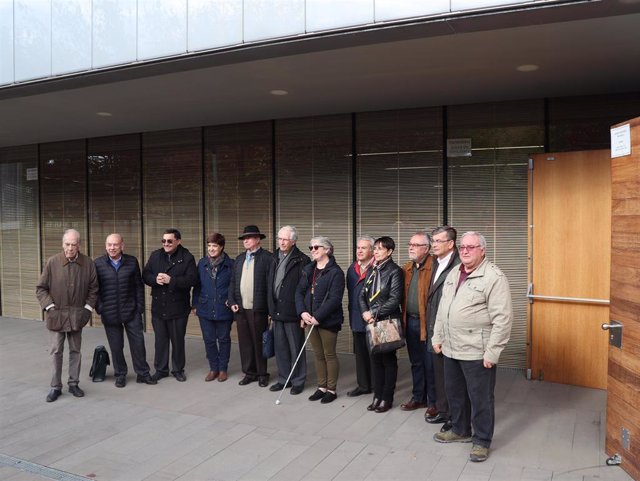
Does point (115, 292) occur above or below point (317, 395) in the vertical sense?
above

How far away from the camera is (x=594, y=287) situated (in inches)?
229

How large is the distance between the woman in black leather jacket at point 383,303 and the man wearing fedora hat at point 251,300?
52.1 inches

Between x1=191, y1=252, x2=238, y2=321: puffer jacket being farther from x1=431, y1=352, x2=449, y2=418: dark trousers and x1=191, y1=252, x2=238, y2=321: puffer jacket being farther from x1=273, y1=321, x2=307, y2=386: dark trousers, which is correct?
x1=431, y1=352, x2=449, y2=418: dark trousers

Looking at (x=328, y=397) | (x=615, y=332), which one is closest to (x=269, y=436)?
(x=328, y=397)

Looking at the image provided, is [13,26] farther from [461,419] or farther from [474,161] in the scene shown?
[461,419]

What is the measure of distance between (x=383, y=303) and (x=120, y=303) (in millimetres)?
3013

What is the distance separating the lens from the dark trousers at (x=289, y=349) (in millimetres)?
5938

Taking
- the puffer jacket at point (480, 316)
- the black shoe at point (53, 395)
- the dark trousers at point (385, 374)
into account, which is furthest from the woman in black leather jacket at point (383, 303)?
the black shoe at point (53, 395)

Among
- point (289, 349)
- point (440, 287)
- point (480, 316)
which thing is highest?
point (440, 287)

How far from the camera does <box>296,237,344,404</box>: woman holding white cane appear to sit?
5.57 m

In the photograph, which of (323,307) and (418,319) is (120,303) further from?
(418,319)

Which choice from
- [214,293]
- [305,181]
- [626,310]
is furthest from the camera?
[305,181]

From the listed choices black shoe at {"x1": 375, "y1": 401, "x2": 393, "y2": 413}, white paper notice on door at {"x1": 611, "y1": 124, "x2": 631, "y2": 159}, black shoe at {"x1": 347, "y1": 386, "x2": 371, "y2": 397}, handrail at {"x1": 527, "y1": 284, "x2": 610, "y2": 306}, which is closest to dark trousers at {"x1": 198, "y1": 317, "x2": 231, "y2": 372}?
black shoe at {"x1": 347, "y1": 386, "x2": 371, "y2": 397}

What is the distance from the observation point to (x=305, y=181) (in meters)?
8.04
